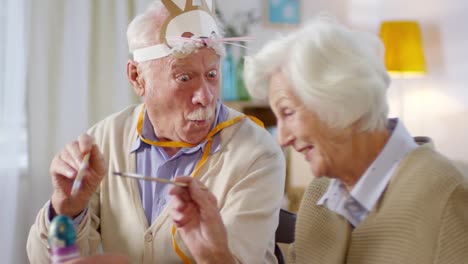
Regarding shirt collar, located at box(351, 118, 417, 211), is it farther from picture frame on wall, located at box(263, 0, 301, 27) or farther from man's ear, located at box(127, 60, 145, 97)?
picture frame on wall, located at box(263, 0, 301, 27)

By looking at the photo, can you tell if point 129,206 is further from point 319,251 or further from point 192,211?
point 319,251

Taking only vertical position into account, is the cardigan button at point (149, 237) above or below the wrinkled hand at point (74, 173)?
below

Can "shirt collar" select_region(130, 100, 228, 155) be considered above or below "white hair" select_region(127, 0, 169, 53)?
below

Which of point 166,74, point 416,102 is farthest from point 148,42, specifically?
point 416,102

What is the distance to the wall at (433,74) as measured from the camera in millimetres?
4121

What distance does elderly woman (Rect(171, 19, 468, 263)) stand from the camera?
1295 mm

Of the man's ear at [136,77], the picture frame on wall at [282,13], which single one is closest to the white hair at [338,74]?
the man's ear at [136,77]

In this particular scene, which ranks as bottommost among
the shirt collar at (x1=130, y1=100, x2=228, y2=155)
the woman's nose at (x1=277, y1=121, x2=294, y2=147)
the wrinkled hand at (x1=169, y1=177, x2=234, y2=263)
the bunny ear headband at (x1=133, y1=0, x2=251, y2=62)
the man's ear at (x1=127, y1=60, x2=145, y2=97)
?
the wrinkled hand at (x1=169, y1=177, x2=234, y2=263)

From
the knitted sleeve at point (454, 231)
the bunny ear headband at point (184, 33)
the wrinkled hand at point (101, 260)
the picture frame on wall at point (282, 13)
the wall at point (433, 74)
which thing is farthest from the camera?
the picture frame on wall at point (282, 13)

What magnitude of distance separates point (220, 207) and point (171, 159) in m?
0.22

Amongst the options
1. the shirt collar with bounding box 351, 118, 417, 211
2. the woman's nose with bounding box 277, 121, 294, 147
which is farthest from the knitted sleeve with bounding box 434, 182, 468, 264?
the woman's nose with bounding box 277, 121, 294, 147

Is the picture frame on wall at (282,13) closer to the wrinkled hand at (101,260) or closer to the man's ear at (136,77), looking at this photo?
the man's ear at (136,77)

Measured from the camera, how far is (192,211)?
56.6 inches

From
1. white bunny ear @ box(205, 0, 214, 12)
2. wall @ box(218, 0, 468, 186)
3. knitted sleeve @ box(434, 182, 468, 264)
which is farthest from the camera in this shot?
wall @ box(218, 0, 468, 186)
